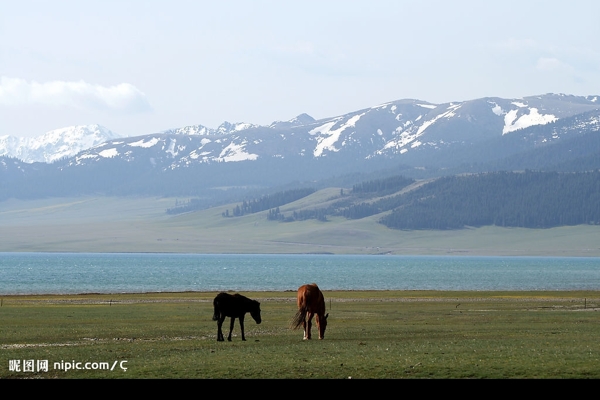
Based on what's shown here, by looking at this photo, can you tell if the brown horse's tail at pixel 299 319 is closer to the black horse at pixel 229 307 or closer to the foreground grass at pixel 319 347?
the foreground grass at pixel 319 347

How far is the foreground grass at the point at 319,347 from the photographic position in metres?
23.0

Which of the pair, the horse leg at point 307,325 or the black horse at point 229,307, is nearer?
the black horse at point 229,307

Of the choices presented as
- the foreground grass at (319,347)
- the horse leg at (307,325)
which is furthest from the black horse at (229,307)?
the horse leg at (307,325)

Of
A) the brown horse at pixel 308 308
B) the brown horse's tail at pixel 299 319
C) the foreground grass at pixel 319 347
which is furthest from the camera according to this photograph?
the brown horse's tail at pixel 299 319

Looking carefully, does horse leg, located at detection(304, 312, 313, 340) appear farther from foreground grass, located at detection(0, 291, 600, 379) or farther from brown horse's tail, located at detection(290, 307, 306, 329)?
foreground grass, located at detection(0, 291, 600, 379)

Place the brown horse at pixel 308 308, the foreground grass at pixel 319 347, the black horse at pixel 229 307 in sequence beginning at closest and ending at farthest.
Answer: the foreground grass at pixel 319 347 → the black horse at pixel 229 307 → the brown horse at pixel 308 308

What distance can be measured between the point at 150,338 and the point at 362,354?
11654 mm

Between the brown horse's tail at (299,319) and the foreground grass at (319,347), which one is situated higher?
the brown horse's tail at (299,319)

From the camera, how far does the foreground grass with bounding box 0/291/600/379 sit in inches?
907

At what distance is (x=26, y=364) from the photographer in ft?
80.4

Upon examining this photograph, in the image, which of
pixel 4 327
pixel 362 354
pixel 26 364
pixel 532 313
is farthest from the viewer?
pixel 532 313

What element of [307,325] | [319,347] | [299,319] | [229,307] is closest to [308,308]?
[299,319]
